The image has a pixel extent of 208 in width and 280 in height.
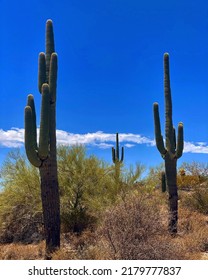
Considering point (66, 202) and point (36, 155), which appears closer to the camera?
point (36, 155)

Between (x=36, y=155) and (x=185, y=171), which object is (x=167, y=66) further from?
(x=185, y=171)

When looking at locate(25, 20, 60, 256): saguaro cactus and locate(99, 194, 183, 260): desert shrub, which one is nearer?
locate(99, 194, 183, 260): desert shrub

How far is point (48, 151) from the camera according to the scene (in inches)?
475

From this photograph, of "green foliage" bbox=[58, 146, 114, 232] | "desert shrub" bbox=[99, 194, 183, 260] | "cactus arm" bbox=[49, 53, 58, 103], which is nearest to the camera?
"desert shrub" bbox=[99, 194, 183, 260]

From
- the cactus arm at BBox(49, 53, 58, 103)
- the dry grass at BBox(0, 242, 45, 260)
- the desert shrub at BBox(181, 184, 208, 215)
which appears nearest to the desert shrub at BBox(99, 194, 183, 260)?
the dry grass at BBox(0, 242, 45, 260)

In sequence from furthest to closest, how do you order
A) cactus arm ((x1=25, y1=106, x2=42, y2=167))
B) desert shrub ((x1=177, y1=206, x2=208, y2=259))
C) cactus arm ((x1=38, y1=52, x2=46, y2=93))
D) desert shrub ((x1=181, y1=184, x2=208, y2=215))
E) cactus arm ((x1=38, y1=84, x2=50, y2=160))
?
1. desert shrub ((x1=181, y1=184, x2=208, y2=215))
2. cactus arm ((x1=38, y1=52, x2=46, y2=93))
3. cactus arm ((x1=38, y1=84, x2=50, y2=160))
4. cactus arm ((x1=25, y1=106, x2=42, y2=167))
5. desert shrub ((x1=177, y1=206, x2=208, y2=259))

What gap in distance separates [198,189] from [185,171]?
6.69m

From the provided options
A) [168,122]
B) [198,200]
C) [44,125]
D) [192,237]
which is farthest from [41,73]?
[198,200]

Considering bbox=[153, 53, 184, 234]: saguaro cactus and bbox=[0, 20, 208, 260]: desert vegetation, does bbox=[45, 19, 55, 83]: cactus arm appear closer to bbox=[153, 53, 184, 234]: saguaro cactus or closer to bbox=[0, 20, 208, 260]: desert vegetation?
bbox=[0, 20, 208, 260]: desert vegetation

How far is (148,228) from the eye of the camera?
9.59 m

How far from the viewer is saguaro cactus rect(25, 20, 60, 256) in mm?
11859

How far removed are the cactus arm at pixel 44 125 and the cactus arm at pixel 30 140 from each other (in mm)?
206
